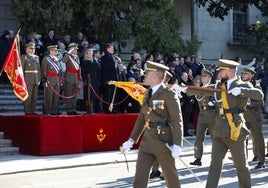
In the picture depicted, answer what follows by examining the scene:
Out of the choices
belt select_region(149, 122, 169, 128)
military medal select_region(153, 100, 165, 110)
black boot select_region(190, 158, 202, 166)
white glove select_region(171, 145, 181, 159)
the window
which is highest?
the window

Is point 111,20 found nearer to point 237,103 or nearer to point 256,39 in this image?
point 256,39

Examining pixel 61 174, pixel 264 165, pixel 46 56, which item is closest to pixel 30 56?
pixel 46 56

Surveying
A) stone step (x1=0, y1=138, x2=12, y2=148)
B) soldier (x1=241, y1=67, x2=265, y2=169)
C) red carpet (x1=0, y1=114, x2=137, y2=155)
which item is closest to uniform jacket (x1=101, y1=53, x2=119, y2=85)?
red carpet (x1=0, y1=114, x2=137, y2=155)

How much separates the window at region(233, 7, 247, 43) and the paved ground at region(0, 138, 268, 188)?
16.0 m

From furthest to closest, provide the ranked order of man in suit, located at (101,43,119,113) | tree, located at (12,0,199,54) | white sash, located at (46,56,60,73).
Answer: tree, located at (12,0,199,54), man in suit, located at (101,43,119,113), white sash, located at (46,56,60,73)

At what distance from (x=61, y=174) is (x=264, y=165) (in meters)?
4.32

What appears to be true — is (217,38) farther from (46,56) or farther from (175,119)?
(175,119)

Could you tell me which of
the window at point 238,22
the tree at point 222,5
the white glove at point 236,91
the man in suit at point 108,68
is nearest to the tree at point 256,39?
the window at point 238,22

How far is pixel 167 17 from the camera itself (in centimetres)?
2350

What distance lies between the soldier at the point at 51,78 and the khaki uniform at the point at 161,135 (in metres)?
8.62

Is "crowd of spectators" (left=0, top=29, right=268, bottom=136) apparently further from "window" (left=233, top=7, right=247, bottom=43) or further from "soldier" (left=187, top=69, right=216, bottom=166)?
"window" (left=233, top=7, right=247, bottom=43)

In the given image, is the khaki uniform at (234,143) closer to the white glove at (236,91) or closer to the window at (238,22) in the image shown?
the white glove at (236,91)

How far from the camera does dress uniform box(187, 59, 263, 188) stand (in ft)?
28.6

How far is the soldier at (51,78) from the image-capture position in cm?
1625
